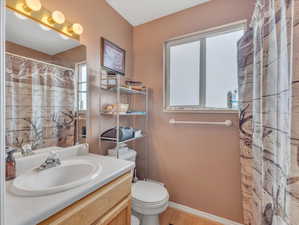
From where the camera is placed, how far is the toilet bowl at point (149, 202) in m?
1.25

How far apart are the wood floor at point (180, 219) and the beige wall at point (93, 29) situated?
1.05 metres

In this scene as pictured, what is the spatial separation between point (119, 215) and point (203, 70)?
159 centimetres

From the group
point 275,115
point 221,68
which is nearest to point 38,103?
point 275,115

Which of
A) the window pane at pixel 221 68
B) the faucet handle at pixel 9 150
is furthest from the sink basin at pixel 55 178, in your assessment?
the window pane at pixel 221 68

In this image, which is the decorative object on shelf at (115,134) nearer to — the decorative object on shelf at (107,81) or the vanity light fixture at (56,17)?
the decorative object on shelf at (107,81)

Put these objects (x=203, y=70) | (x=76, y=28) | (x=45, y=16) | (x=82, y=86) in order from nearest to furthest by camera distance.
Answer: (x=45, y=16)
(x=76, y=28)
(x=82, y=86)
(x=203, y=70)

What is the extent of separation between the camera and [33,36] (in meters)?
1.02

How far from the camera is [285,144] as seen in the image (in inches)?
21.8

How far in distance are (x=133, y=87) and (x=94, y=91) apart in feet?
1.45

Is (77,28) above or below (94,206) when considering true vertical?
above

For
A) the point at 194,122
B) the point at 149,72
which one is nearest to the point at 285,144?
the point at 194,122

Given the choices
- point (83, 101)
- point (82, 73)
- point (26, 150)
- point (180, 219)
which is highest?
point (82, 73)

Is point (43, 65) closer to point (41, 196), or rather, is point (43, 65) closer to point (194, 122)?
point (41, 196)

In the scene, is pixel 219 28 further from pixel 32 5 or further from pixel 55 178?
pixel 55 178
